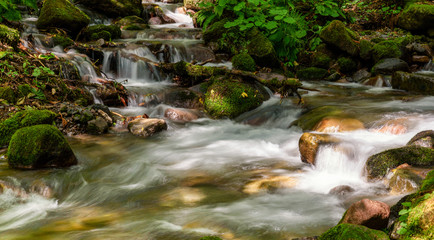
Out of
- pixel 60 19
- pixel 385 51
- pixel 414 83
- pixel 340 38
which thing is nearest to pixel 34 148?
pixel 60 19

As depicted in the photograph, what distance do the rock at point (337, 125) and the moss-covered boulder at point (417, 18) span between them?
969 cm

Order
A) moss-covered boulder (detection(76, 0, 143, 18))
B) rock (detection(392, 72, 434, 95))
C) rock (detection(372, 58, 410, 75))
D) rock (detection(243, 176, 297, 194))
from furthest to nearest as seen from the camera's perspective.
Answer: moss-covered boulder (detection(76, 0, 143, 18)), rock (detection(372, 58, 410, 75)), rock (detection(392, 72, 434, 95)), rock (detection(243, 176, 297, 194))

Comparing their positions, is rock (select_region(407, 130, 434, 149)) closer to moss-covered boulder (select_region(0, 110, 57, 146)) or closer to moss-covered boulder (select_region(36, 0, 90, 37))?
moss-covered boulder (select_region(0, 110, 57, 146))

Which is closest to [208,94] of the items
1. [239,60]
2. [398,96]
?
[239,60]

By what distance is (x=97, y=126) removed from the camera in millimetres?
6250

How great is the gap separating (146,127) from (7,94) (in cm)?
248

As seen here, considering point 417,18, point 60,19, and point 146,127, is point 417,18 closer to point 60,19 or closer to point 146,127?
point 146,127

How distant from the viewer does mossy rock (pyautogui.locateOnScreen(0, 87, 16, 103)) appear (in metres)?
5.97

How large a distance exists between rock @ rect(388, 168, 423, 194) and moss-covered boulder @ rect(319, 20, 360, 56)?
25.9 ft

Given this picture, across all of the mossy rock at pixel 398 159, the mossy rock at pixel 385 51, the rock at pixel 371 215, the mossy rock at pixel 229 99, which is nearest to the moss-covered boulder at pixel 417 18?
the mossy rock at pixel 385 51

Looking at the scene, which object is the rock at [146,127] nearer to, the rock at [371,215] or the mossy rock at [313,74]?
the rock at [371,215]

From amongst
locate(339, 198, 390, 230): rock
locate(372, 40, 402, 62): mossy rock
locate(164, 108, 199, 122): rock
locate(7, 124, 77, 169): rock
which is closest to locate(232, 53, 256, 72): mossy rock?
locate(164, 108, 199, 122): rock

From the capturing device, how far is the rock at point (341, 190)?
380 cm

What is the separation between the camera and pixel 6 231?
3225mm
